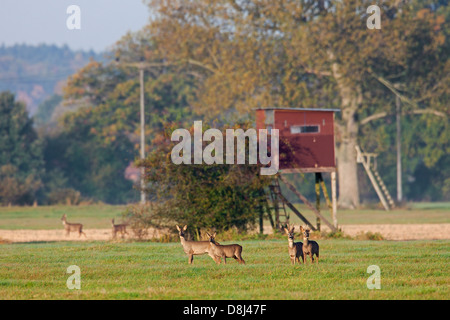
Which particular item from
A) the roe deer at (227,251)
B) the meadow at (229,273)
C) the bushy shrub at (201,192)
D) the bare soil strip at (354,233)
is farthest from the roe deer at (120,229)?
the roe deer at (227,251)

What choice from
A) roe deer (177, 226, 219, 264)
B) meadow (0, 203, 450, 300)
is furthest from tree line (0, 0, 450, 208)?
roe deer (177, 226, 219, 264)

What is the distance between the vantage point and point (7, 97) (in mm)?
75062

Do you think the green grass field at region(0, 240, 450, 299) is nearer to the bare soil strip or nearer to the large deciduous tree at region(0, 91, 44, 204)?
the bare soil strip

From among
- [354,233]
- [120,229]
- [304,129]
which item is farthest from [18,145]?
[304,129]

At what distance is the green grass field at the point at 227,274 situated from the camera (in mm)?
17516

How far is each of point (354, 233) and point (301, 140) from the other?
15.8 feet

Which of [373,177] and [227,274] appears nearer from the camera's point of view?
[227,274]

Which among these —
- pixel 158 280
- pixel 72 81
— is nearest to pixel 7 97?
pixel 72 81

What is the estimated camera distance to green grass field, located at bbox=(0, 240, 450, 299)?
17516 mm

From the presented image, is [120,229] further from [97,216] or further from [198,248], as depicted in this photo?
[97,216]

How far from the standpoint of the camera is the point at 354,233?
3662 centimetres

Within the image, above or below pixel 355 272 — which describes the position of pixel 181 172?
Result: above

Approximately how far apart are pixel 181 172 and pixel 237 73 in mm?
29211
